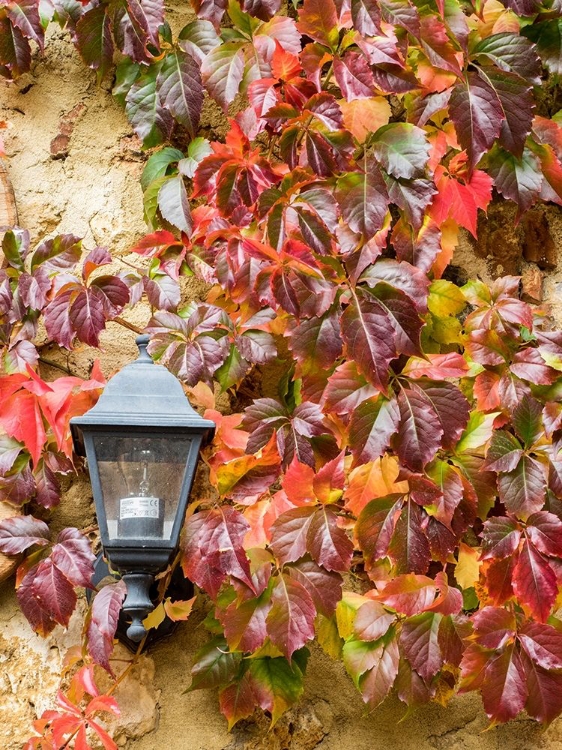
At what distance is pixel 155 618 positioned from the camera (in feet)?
5.26

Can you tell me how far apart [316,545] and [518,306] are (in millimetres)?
606

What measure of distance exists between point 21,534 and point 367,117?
1.00 meters

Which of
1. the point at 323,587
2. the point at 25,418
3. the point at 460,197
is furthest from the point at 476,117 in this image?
the point at 25,418

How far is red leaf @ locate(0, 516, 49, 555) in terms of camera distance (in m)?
1.62

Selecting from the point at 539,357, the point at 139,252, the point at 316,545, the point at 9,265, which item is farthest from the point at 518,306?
the point at 9,265

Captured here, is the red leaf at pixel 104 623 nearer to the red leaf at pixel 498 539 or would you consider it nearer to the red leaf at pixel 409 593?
the red leaf at pixel 409 593

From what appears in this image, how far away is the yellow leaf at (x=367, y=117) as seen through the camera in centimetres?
165

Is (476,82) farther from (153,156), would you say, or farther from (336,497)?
(336,497)

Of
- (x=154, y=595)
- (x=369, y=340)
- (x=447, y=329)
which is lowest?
(x=154, y=595)

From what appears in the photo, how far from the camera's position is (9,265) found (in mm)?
1771

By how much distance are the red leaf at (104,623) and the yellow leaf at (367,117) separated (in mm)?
918

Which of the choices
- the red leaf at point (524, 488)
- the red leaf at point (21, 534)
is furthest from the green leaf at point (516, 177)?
the red leaf at point (21, 534)

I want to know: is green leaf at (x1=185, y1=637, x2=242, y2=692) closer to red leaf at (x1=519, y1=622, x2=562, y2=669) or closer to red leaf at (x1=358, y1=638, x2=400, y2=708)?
red leaf at (x1=358, y1=638, x2=400, y2=708)

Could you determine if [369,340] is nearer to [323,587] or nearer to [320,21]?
[323,587]
